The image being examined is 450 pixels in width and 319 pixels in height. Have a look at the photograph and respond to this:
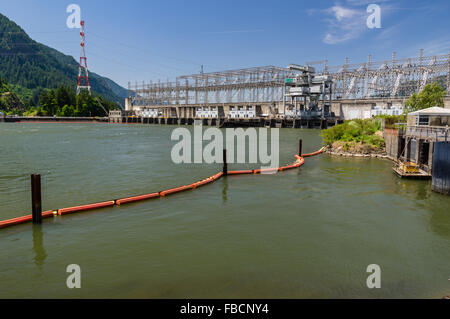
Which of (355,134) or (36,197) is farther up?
(355,134)

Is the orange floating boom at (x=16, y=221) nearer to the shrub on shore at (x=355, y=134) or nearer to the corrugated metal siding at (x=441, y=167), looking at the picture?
the corrugated metal siding at (x=441, y=167)

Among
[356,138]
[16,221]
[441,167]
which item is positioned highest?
[356,138]

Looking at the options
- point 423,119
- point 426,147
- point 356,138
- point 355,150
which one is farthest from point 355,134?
point 426,147

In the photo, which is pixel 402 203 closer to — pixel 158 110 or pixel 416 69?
pixel 416 69

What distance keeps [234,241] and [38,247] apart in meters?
7.03

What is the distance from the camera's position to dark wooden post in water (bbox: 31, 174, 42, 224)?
11703mm

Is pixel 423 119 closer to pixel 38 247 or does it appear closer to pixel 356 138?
pixel 356 138

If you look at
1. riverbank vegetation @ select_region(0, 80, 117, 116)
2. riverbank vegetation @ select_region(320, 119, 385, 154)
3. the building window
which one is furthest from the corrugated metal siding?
riverbank vegetation @ select_region(0, 80, 117, 116)

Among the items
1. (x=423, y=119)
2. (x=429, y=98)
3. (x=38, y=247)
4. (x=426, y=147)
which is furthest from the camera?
(x=429, y=98)

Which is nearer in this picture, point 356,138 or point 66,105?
point 356,138

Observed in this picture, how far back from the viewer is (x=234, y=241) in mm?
10828

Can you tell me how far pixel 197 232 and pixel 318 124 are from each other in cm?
8934

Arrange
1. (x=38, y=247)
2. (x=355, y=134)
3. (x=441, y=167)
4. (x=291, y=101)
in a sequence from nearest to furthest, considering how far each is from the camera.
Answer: (x=38, y=247), (x=441, y=167), (x=355, y=134), (x=291, y=101)
